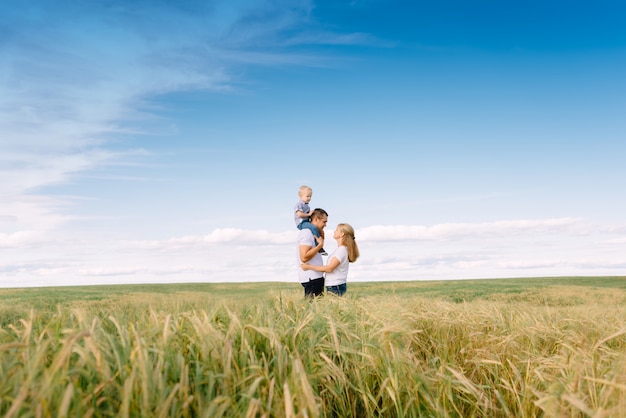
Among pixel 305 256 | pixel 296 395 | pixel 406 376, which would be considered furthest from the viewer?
pixel 305 256

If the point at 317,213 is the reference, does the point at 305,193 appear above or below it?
above

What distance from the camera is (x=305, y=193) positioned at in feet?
30.8

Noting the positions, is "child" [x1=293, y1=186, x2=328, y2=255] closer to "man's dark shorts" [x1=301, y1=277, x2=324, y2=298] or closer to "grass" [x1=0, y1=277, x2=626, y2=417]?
"man's dark shorts" [x1=301, y1=277, x2=324, y2=298]

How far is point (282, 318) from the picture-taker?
Result: 16.6 feet

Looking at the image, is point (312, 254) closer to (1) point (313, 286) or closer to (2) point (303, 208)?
(1) point (313, 286)

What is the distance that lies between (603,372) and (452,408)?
1378mm

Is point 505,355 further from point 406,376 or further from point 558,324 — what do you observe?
point 406,376

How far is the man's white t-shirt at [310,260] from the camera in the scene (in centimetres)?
773

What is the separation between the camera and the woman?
771cm

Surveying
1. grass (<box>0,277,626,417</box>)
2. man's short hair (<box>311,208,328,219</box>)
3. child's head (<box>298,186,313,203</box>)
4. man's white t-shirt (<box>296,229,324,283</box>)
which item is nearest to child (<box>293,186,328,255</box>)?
child's head (<box>298,186,313,203</box>)

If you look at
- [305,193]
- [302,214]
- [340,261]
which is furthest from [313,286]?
[305,193]

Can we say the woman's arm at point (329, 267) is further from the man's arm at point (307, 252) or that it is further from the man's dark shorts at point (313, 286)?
the man's dark shorts at point (313, 286)

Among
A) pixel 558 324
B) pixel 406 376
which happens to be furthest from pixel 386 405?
pixel 558 324

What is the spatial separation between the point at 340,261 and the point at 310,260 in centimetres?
48
